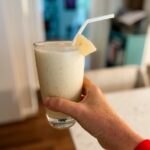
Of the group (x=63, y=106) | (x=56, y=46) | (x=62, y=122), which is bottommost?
(x=62, y=122)

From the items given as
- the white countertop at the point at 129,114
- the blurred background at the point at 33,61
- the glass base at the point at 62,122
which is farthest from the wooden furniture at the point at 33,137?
the glass base at the point at 62,122

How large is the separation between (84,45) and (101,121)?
0.22 metres

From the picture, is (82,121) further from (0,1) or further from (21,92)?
(21,92)

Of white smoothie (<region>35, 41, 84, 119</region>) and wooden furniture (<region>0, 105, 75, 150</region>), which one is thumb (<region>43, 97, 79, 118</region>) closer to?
white smoothie (<region>35, 41, 84, 119</region>)

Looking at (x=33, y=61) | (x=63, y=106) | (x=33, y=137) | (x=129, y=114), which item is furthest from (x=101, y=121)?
(x=33, y=61)

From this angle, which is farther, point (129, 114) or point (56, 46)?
point (129, 114)

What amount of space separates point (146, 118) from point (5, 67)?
4.08 ft

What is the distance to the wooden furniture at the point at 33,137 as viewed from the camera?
1.76 meters

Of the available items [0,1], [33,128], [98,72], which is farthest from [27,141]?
[0,1]

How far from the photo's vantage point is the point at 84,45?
615 millimetres

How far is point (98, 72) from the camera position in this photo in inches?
50.5

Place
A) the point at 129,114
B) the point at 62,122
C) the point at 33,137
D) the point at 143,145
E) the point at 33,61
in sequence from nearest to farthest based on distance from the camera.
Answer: the point at 143,145
the point at 62,122
the point at 129,114
the point at 33,137
the point at 33,61

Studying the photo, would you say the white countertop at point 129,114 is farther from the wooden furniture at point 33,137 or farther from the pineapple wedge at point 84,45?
the wooden furniture at point 33,137

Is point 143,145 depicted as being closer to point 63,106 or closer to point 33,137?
point 63,106
